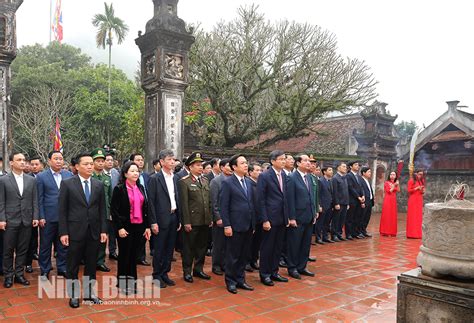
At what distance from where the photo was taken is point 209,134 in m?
15.0

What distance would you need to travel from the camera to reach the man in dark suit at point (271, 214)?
5125 millimetres

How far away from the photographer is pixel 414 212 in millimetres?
9336

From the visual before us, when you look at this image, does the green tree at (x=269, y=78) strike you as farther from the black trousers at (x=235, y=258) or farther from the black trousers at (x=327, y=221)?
the black trousers at (x=235, y=258)

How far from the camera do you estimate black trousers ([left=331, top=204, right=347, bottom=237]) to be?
870cm

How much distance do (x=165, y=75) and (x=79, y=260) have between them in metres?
5.34

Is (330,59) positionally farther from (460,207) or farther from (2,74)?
(460,207)

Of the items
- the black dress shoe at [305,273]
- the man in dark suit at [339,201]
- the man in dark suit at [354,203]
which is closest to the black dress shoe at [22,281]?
the black dress shoe at [305,273]

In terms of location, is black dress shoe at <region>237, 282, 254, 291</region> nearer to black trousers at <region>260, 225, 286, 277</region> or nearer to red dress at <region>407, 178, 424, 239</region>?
black trousers at <region>260, 225, 286, 277</region>

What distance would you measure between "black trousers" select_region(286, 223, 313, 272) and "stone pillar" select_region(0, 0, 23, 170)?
6.60 metres

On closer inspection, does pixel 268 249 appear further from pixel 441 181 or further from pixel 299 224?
pixel 441 181

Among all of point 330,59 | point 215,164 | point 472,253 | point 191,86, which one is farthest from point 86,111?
point 472,253

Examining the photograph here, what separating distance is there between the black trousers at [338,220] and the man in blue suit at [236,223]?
4.14 meters


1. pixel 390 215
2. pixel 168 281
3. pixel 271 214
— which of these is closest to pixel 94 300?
pixel 168 281

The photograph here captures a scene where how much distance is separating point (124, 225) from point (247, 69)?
37.4 ft
